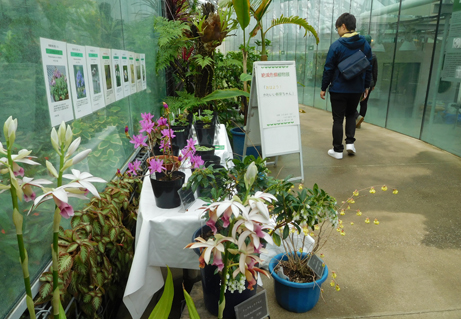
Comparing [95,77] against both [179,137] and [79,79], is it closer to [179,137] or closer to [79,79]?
[79,79]

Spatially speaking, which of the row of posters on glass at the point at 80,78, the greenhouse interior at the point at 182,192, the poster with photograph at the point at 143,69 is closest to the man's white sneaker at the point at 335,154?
the greenhouse interior at the point at 182,192

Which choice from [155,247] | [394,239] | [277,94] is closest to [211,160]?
[155,247]

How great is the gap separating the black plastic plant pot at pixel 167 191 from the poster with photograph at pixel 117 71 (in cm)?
88

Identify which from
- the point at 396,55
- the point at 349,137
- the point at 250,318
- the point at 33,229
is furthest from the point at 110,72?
the point at 396,55

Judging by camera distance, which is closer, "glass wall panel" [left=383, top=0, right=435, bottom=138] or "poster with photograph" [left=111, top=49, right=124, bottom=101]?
"poster with photograph" [left=111, top=49, right=124, bottom=101]

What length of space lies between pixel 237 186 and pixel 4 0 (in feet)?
3.35

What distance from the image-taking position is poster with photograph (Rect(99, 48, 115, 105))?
1908mm

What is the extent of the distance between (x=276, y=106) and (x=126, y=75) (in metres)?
1.53

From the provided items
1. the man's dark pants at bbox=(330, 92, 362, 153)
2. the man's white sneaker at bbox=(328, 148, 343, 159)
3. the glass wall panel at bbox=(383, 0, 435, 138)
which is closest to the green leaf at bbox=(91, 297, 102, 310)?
the man's dark pants at bbox=(330, 92, 362, 153)

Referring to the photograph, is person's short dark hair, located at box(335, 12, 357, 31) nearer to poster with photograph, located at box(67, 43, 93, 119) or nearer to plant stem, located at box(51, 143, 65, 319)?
poster with photograph, located at box(67, 43, 93, 119)

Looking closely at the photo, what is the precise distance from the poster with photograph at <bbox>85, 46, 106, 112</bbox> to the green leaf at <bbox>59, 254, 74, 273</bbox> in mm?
812

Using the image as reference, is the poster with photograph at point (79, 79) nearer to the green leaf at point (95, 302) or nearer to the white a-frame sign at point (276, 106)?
the green leaf at point (95, 302)

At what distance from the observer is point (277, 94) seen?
132 inches

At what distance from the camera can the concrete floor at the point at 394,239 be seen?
1.85 metres
